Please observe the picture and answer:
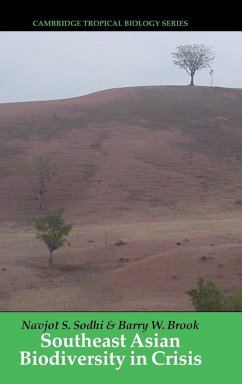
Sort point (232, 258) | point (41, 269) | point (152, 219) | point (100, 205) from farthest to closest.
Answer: point (100, 205) < point (152, 219) < point (41, 269) < point (232, 258)

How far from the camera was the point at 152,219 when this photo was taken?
80.9ft

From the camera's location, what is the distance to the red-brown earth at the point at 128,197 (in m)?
13.0

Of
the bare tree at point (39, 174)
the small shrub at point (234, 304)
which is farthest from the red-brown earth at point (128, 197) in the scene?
the small shrub at point (234, 304)

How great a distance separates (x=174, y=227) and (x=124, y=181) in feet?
33.2

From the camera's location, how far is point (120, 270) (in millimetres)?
14320

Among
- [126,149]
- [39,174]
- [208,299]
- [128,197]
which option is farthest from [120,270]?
[126,149]

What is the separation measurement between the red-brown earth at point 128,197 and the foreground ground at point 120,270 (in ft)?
0.12

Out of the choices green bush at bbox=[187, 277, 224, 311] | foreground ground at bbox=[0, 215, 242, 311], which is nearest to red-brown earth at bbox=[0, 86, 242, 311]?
foreground ground at bbox=[0, 215, 242, 311]

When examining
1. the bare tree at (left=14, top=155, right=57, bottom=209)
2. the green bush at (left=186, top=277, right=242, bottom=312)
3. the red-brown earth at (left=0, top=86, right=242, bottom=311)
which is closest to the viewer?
the green bush at (left=186, top=277, right=242, bottom=312)

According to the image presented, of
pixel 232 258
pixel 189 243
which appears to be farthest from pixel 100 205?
pixel 232 258

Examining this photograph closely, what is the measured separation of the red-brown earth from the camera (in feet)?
42.7

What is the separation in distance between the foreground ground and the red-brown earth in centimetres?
4

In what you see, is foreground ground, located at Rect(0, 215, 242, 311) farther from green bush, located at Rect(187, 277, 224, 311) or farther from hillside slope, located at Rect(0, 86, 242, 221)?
hillside slope, located at Rect(0, 86, 242, 221)

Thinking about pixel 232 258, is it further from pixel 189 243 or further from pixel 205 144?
pixel 205 144
